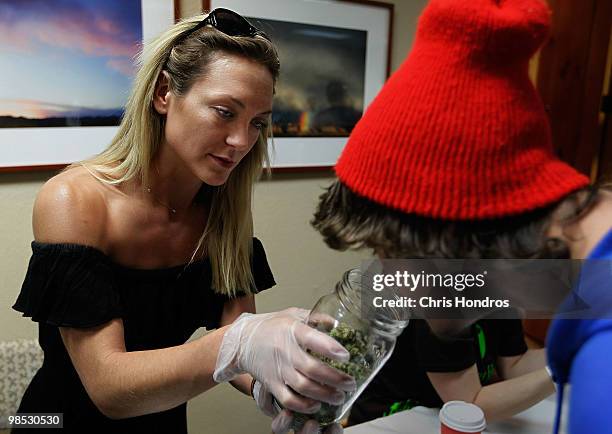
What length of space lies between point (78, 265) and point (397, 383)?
80 cm

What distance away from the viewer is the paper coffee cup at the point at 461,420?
3.06 feet

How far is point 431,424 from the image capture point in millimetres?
1120

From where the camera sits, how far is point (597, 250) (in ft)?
1.50

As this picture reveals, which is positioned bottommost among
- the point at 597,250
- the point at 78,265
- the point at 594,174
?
the point at 594,174

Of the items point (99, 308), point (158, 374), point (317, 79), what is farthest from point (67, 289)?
point (317, 79)

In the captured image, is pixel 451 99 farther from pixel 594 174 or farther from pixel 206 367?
pixel 594 174

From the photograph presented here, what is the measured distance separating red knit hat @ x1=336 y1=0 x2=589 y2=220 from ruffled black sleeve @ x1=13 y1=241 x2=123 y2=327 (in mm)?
644

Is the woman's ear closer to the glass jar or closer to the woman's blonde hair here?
the woman's blonde hair

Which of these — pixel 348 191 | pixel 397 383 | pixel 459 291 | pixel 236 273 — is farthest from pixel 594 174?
pixel 348 191

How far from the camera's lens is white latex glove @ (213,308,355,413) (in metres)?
0.71

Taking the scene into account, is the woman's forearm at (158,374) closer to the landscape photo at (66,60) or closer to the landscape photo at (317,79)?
the landscape photo at (66,60)

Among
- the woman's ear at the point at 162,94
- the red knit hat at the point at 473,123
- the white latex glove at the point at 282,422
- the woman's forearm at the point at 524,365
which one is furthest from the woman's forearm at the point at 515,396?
the woman's ear at the point at 162,94

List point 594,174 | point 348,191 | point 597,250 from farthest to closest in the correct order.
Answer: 1. point 594,174
2. point 348,191
3. point 597,250

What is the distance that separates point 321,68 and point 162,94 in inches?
38.1
